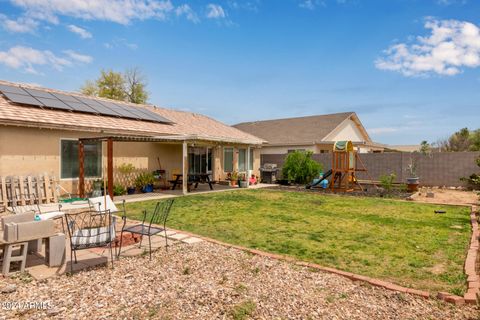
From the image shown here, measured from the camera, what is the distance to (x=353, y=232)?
6.91 m

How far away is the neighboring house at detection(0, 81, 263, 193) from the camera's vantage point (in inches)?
399

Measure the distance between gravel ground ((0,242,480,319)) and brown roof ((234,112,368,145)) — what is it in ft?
61.2

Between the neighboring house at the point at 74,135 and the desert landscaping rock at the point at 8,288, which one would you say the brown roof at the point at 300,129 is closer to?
the neighboring house at the point at 74,135

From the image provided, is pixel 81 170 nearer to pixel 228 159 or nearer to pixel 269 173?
pixel 228 159

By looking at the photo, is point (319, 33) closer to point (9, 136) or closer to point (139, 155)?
point (139, 155)

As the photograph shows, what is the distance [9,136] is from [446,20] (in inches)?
711

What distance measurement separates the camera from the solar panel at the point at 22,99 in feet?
35.9

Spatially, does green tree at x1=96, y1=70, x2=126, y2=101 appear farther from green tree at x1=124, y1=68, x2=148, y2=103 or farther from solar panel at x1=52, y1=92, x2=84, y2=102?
solar panel at x1=52, y1=92, x2=84, y2=102

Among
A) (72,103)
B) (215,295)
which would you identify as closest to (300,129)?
(72,103)

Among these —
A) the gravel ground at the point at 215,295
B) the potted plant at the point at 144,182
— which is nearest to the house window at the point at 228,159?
the potted plant at the point at 144,182

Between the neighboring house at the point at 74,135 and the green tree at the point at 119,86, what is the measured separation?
23.4 m

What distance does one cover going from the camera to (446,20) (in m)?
13.5

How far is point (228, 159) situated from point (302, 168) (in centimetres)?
471

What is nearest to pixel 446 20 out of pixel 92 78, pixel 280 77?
pixel 280 77
